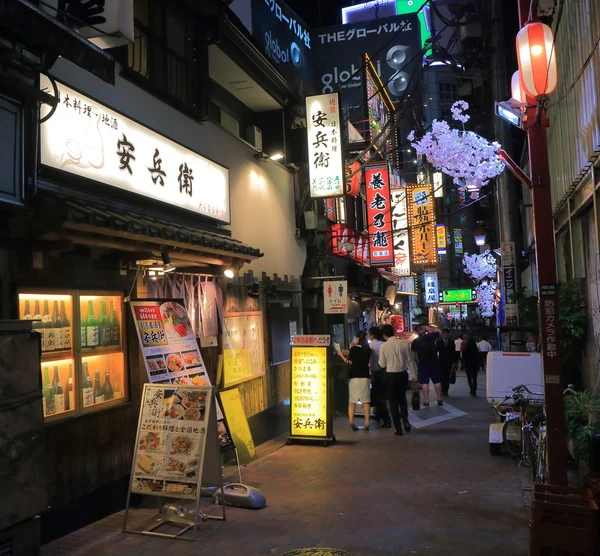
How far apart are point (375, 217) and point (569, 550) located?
1659 cm

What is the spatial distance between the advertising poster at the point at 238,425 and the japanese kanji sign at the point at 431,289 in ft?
106

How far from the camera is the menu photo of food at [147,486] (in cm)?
661

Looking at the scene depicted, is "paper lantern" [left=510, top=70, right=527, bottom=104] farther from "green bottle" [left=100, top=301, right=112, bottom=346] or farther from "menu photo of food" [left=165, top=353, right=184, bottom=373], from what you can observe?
"green bottle" [left=100, top=301, right=112, bottom=346]

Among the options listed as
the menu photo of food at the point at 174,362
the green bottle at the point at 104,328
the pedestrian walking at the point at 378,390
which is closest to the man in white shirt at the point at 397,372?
the pedestrian walking at the point at 378,390

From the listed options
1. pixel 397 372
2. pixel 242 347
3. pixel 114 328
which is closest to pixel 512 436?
pixel 397 372

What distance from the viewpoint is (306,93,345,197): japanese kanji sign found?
13.9m

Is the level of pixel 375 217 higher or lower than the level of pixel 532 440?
higher

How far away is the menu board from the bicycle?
488 cm

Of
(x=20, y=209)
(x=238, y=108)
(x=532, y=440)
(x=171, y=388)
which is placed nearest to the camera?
(x=20, y=209)

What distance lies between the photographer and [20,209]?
568cm

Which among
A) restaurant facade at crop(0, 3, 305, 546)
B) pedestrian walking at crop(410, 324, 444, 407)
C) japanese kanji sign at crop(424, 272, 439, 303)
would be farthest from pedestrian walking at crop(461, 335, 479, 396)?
japanese kanji sign at crop(424, 272, 439, 303)

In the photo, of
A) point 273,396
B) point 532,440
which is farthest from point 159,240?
point 273,396

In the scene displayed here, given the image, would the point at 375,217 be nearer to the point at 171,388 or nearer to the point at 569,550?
the point at 171,388

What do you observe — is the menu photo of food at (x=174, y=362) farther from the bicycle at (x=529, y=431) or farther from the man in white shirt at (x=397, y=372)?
the man in white shirt at (x=397, y=372)
